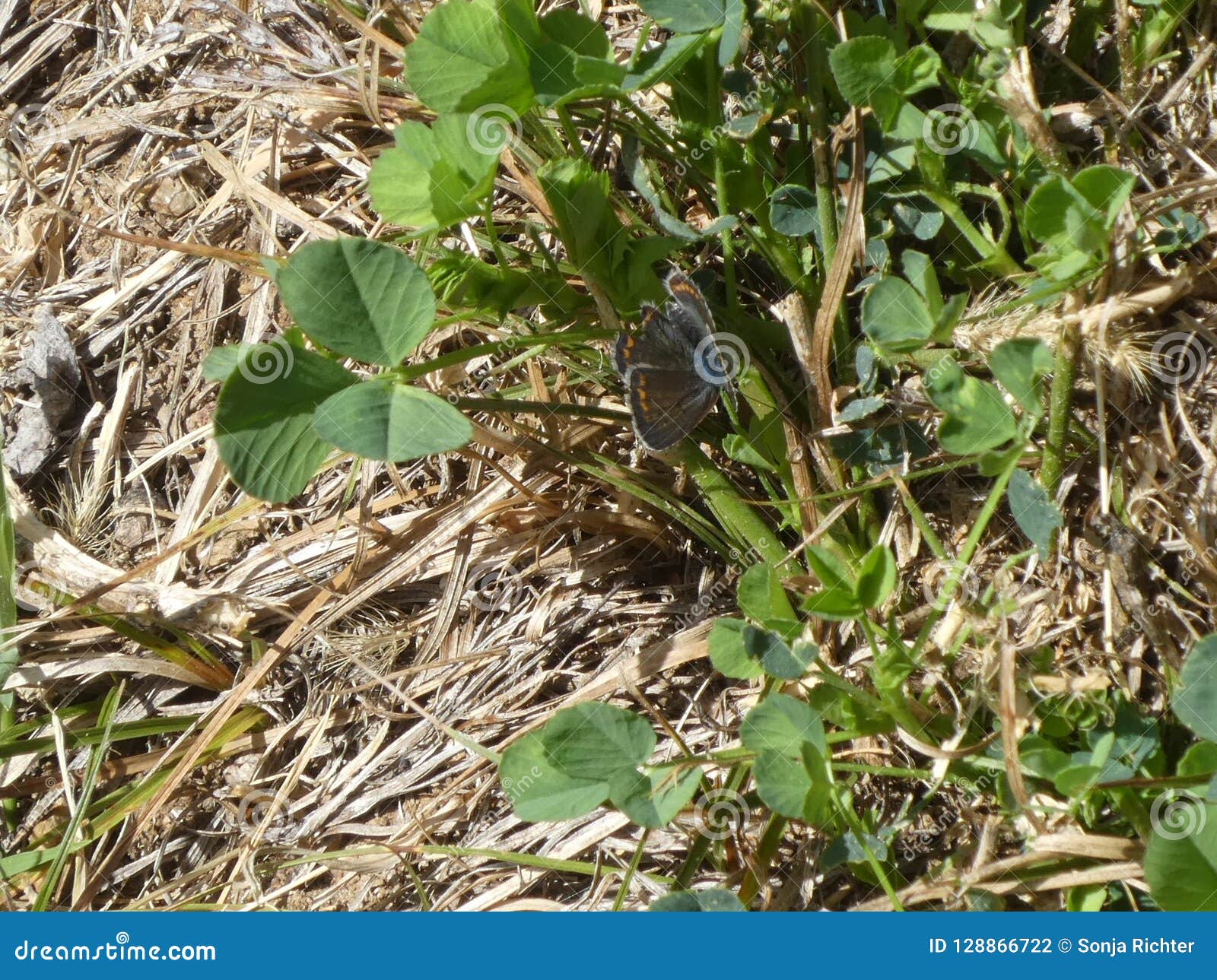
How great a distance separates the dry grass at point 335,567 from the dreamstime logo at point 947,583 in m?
0.03

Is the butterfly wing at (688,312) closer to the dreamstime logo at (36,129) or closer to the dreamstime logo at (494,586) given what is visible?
the dreamstime logo at (494,586)

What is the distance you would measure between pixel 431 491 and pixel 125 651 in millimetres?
659

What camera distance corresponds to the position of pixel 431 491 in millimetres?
1942

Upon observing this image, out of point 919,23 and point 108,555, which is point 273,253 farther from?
point 919,23

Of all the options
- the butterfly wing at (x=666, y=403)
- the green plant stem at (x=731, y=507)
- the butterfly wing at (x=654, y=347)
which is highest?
the butterfly wing at (x=654, y=347)

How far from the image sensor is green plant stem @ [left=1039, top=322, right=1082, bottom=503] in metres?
1.38

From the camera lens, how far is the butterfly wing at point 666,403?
4.86 ft

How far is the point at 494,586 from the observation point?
6.31 ft

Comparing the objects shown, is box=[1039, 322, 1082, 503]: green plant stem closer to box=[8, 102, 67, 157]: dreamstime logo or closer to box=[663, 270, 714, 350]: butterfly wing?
box=[663, 270, 714, 350]: butterfly wing
